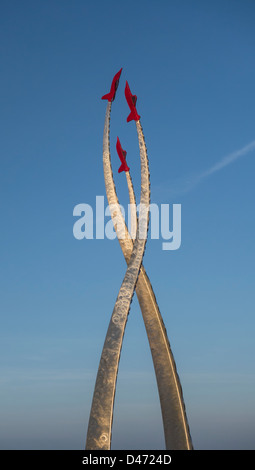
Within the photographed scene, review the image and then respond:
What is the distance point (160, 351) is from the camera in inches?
615

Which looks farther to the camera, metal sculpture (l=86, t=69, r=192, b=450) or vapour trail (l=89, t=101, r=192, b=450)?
vapour trail (l=89, t=101, r=192, b=450)

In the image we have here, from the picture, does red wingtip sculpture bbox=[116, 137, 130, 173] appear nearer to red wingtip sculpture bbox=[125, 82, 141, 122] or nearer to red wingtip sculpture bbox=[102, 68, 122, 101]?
red wingtip sculpture bbox=[125, 82, 141, 122]

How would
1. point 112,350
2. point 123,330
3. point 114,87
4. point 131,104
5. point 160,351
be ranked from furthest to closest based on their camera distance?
point 114,87, point 131,104, point 160,351, point 123,330, point 112,350

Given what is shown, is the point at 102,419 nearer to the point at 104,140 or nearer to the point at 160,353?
the point at 160,353

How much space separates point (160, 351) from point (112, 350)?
215 centimetres

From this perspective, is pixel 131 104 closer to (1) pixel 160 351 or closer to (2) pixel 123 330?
(2) pixel 123 330

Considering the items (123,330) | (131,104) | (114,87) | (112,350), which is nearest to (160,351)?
(123,330)

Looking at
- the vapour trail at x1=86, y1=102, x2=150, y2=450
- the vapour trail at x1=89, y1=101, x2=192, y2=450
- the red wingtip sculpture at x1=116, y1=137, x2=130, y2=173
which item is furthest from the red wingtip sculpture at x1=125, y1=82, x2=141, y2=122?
the vapour trail at x1=86, y1=102, x2=150, y2=450

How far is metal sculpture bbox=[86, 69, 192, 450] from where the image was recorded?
13.4m

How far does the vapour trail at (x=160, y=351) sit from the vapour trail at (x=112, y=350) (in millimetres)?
776
